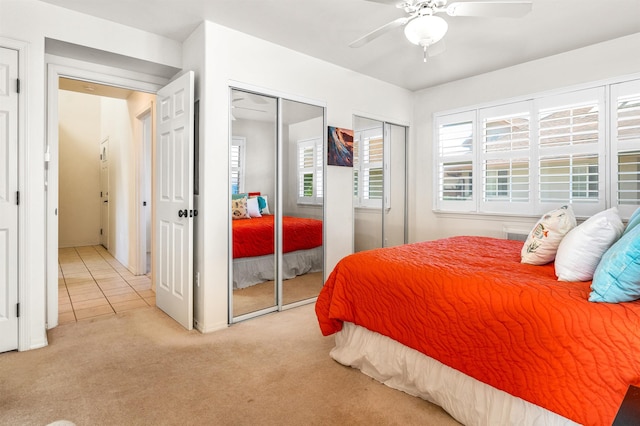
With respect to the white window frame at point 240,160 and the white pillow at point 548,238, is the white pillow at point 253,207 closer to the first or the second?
the white window frame at point 240,160

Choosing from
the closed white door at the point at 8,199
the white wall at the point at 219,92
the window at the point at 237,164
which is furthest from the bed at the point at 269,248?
the closed white door at the point at 8,199

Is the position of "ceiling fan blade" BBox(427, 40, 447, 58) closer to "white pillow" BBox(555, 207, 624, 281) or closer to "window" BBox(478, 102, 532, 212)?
"white pillow" BBox(555, 207, 624, 281)

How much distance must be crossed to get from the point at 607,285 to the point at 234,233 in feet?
8.23

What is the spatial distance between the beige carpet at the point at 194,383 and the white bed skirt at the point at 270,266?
50 centimetres

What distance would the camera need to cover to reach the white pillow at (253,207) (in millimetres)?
3147

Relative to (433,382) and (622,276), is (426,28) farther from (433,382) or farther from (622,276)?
(433,382)

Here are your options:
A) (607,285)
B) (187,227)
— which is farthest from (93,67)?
(607,285)

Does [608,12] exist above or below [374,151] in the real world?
above

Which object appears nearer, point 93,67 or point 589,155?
point 93,67

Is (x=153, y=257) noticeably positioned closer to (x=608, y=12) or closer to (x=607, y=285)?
(x=607, y=285)

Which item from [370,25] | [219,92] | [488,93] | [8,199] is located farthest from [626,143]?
[8,199]

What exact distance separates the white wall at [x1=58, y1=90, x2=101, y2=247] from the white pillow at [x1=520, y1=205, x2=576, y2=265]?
7.76 m

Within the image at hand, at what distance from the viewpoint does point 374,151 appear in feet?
13.9

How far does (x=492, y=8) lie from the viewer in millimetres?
2066
